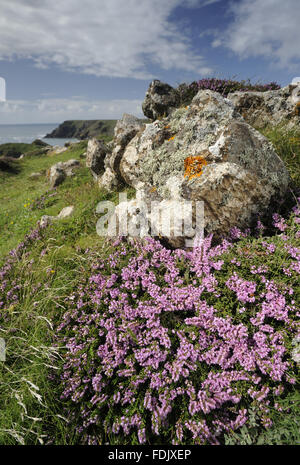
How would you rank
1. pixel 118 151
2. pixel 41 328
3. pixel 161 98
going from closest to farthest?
pixel 41 328 → pixel 118 151 → pixel 161 98

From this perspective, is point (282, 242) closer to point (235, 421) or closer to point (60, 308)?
point (235, 421)

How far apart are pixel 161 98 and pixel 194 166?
7.81 meters

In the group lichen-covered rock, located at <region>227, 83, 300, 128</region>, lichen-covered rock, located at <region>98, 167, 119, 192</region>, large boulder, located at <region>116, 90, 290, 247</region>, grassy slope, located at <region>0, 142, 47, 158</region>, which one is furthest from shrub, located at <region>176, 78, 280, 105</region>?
grassy slope, located at <region>0, 142, 47, 158</region>

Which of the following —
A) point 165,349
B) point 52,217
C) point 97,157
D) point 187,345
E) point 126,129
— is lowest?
point 165,349

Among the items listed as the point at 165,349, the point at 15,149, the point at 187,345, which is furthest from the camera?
the point at 15,149

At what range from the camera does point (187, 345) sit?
9.31ft

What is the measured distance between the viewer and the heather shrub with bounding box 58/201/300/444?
8.52 feet

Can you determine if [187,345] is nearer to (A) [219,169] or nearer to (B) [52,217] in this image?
(A) [219,169]

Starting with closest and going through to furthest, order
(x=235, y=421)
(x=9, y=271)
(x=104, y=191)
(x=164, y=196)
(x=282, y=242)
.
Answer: (x=235, y=421)
(x=282, y=242)
(x=164, y=196)
(x=9, y=271)
(x=104, y=191)

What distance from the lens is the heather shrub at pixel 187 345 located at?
260 cm

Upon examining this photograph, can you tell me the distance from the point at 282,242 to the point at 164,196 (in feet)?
7.10

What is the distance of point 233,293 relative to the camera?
317 centimetres

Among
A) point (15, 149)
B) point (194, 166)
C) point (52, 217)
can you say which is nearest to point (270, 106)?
point (194, 166)
